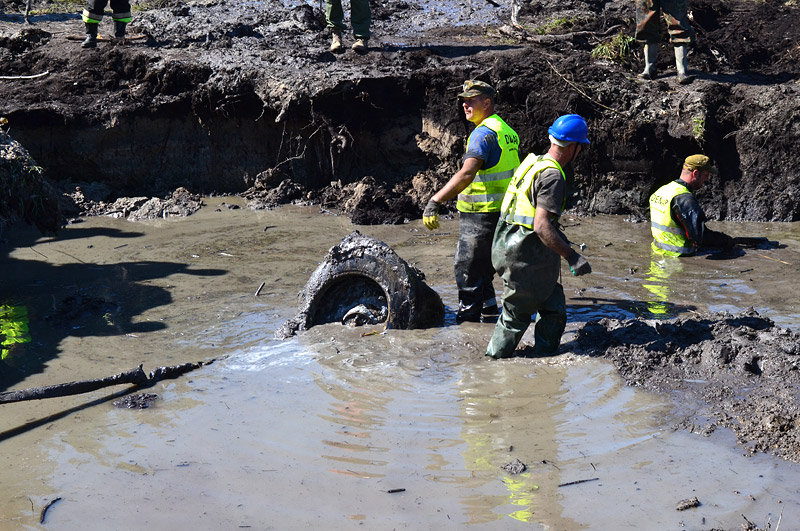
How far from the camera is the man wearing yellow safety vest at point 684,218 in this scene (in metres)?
8.62

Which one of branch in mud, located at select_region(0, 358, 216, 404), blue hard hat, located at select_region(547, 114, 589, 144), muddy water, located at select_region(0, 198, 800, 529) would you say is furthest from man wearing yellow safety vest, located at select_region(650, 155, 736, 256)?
branch in mud, located at select_region(0, 358, 216, 404)

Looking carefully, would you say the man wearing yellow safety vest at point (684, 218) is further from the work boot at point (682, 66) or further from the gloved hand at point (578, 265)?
the gloved hand at point (578, 265)

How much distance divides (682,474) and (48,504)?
3309mm

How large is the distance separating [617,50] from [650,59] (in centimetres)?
70

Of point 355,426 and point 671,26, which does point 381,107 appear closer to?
point 671,26

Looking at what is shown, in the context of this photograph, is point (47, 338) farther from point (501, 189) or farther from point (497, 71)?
point (497, 71)

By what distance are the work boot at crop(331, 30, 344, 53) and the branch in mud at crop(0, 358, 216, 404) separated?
7.26 metres

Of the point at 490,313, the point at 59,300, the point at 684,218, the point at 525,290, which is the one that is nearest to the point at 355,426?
the point at 525,290

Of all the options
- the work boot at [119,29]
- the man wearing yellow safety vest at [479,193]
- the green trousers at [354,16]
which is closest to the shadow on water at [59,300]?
the man wearing yellow safety vest at [479,193]

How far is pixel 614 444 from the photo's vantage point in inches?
184

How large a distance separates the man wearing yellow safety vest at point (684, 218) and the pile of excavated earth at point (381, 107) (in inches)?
69.6

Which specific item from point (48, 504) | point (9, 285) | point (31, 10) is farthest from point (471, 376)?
point (31, 10)

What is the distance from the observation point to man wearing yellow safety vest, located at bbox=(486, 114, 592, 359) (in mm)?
5469

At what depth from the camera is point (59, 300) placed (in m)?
8.10
